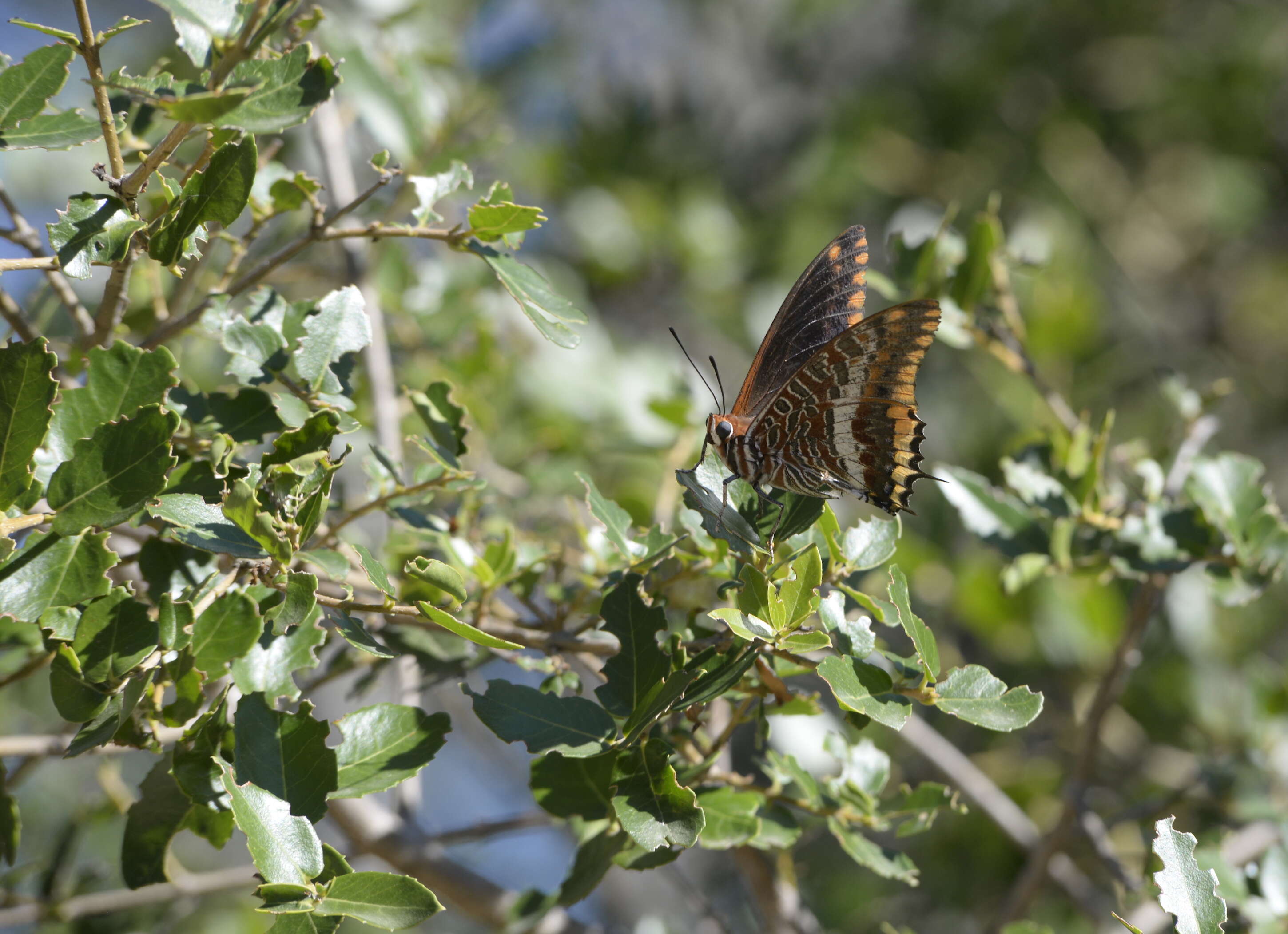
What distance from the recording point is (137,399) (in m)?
0.67

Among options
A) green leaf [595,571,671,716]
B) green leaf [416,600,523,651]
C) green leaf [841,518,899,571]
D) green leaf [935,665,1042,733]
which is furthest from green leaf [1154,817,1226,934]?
green leaf [416,600,523,651]

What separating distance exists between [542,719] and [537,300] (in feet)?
1.11

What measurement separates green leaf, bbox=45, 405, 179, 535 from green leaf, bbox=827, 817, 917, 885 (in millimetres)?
601

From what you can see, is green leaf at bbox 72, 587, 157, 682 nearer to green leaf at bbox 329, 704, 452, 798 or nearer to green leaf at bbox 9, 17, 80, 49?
green leaf at bbox 329, 704, 452, 798

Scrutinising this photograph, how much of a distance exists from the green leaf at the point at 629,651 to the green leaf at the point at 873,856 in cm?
24

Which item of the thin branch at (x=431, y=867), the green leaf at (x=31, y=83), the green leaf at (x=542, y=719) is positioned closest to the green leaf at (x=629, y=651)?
the green leaf at (x=542, y=719)

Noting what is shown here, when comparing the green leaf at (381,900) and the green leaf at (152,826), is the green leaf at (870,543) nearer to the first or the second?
the green leaf at (381,900)

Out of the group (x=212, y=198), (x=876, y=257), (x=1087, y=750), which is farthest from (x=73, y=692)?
(x=876, y=257)

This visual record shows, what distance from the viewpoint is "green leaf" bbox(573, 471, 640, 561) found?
77 centimetres

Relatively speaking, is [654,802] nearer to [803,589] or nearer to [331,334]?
[803,589]

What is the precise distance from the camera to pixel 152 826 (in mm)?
717

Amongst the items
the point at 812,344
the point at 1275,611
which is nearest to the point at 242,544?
the point at 812,344

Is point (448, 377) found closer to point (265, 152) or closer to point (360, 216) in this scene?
point (360, 216)

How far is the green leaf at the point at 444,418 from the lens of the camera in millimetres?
860
